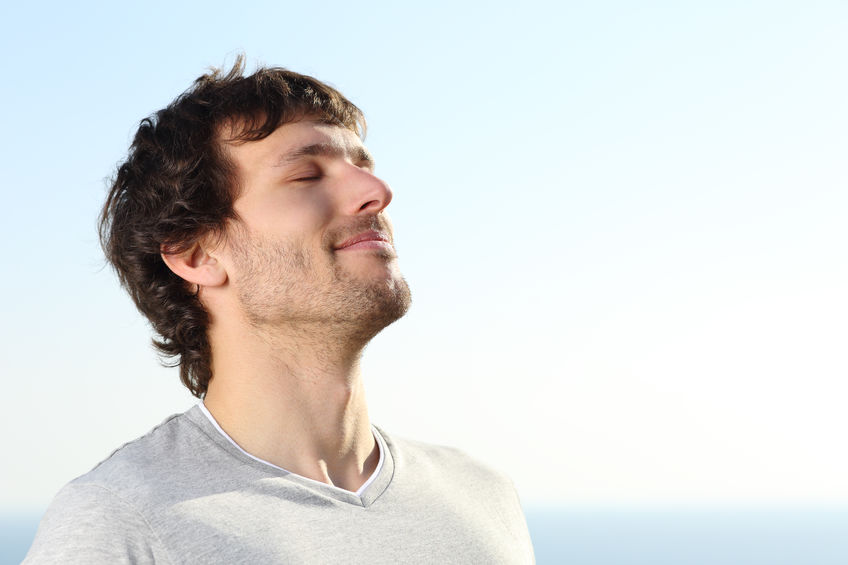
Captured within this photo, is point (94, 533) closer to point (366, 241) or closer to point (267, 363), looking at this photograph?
point (267, 363)

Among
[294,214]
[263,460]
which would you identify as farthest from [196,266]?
[263,460]

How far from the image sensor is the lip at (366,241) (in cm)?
228

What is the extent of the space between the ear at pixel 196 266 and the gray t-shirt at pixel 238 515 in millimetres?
433

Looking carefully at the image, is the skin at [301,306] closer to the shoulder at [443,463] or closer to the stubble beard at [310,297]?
the stubble beard at [310,297]

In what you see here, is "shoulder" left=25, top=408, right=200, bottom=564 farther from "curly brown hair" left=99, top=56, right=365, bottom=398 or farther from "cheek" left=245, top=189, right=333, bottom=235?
"cheek" left=245, top=189, right=333, bottom=235

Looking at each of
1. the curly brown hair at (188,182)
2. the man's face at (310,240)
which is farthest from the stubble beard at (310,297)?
the curly brown hair at (188,182)

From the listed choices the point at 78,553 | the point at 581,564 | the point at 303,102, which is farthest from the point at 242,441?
the point at 581,564

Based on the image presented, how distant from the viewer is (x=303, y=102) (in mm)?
2576

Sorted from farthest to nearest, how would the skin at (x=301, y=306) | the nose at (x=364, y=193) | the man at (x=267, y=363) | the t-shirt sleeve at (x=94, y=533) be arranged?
the nose at (x=364, y=193) < the skin at (x=301, y=306) < the man at (x=267, y=363) < the t-shirt sleeve at (x=94, y=533)

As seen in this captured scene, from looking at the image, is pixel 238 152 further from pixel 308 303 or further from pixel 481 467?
pixel 481 467

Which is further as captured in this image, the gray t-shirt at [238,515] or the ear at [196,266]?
the ear at [196,266]

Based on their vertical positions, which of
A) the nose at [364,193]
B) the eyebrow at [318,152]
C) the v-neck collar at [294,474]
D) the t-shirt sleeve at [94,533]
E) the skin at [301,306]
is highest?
the eyebrow at [318,152]

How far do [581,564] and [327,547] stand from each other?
65.5 metres

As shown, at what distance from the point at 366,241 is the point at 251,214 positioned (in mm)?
373
